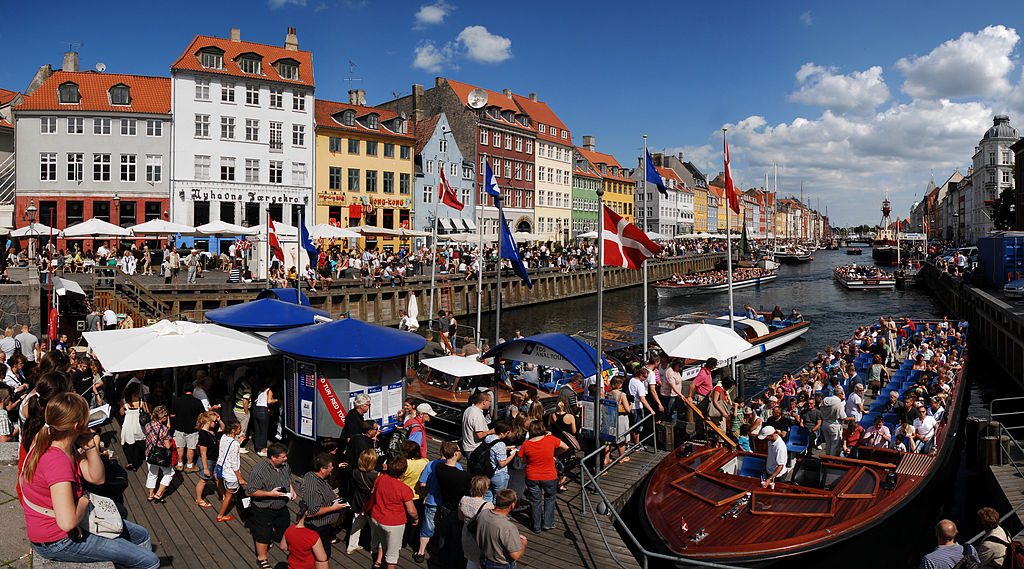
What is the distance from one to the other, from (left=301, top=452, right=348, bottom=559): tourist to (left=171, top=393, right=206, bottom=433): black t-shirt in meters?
3.31

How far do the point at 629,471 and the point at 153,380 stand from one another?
884 cm

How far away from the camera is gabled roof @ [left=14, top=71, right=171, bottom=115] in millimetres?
43938

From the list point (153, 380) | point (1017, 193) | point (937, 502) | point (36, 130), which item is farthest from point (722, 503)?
point (1017, 193)

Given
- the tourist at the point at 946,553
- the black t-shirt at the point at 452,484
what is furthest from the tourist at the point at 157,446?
the tourist at the point at 946,553

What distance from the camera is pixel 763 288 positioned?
6869 cm

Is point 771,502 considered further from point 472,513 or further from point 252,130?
point 252,130

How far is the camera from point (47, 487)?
449 cm

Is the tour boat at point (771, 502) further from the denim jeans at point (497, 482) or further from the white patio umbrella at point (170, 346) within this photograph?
the white patio umbrella at point (170, 346)

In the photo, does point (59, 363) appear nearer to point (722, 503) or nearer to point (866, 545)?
point (722, 503)

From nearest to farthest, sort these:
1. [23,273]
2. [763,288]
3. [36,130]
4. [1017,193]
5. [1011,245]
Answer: [23,273] → [1011,245] → [36,130] → [763,288] → [1017,193]

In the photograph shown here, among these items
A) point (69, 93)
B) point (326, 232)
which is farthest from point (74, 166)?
point (326, 232)

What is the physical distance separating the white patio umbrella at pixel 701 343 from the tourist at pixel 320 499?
10406 millimetres

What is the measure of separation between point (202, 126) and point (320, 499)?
45993mm

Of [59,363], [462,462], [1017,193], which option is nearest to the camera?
[462,462]
